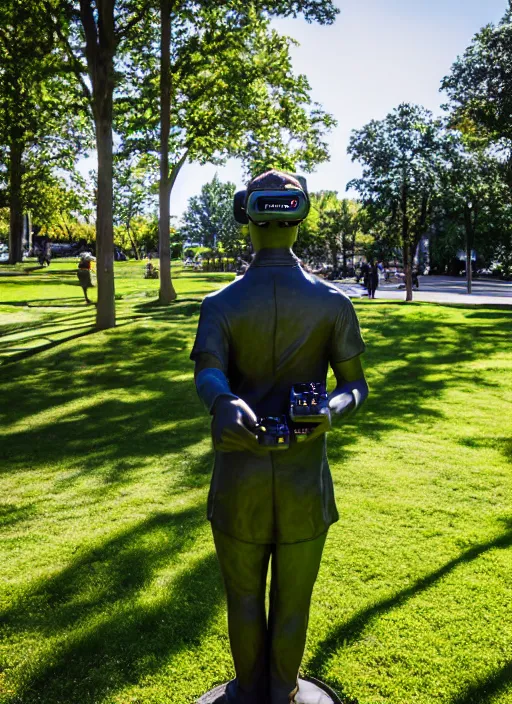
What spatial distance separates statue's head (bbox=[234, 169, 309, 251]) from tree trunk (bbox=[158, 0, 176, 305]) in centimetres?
1674

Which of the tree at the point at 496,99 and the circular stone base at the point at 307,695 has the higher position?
the tree at the point at 496,99

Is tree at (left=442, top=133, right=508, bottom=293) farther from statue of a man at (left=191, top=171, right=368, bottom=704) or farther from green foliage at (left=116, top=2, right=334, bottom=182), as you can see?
statue of a man at (left=191, top=171, right=368, bottom=704)

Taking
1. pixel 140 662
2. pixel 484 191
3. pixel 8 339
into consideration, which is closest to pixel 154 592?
pixel 140 662

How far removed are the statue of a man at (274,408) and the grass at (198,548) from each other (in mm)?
1308

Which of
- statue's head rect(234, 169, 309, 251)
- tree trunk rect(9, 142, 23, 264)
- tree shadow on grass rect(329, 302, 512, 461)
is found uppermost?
tree trunk rect(9, 142, 23, 264)

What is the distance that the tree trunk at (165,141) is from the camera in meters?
18.4

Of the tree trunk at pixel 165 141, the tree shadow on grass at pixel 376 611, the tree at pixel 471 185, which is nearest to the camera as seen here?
the tree shadow on grass at pixel 376 611

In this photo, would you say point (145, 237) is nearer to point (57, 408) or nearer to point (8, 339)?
point (8, 339)

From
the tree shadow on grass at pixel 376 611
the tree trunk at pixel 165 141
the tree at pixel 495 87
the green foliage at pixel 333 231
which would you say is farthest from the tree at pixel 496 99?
the green foliage at pixel 333 231

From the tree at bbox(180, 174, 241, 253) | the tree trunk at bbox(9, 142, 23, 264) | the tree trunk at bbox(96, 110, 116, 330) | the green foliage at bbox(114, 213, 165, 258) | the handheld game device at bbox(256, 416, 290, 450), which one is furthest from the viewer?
the tree at bbox(180, 174, 241, 253)

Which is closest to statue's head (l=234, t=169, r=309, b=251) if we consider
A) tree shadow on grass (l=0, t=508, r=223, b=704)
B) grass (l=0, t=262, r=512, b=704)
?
grass (l=0, t=262, r=512, b=704)

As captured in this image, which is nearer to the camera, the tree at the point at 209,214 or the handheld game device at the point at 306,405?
the handheld game device at the point at 306,405

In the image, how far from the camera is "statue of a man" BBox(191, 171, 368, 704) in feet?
9.36

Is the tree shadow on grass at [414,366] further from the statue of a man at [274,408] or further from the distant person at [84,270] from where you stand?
the distant person at [84,270]
